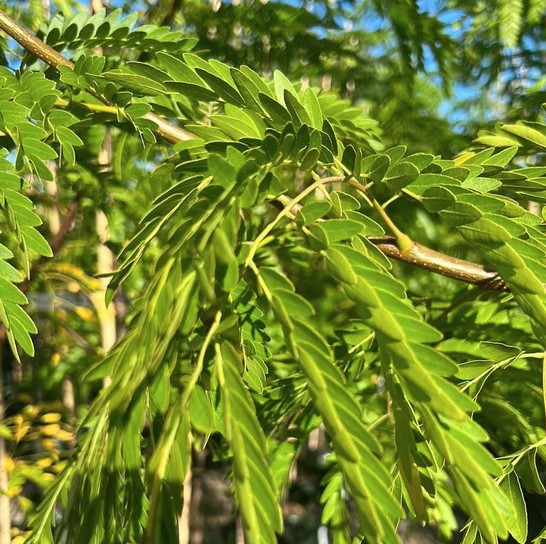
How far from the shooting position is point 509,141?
0.74 metres

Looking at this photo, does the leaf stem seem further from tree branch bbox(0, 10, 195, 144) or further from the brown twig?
tree branch bbox(0, 10, 195, 144)

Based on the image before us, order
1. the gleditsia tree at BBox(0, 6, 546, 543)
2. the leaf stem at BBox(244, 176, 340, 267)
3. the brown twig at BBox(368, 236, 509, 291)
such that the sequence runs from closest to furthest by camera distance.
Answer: the gleditsia tree at BBox(0, 6, 546, 543)
the leaf stem at BBox(244, 176, 340, 267)
the brown twig at BBox(368, 236, 509, 291)

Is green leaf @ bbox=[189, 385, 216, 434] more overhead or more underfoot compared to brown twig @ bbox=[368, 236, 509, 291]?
more underfoot

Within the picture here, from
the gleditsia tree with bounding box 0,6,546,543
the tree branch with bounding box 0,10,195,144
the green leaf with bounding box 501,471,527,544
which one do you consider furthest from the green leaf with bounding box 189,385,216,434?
the tree branch with bounding box 0,10,195,144

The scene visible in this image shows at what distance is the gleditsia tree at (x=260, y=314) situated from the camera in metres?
0.34

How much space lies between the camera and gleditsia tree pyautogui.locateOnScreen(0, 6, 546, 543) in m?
0.34

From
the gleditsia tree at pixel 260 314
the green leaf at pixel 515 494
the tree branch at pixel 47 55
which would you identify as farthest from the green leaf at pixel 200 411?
the tree branch at pixel 47 55

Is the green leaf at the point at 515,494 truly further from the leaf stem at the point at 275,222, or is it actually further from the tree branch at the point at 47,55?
the tree branch at the point at 47,55

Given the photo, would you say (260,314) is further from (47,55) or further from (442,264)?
(47,55)

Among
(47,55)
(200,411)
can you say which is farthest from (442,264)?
(47,55)

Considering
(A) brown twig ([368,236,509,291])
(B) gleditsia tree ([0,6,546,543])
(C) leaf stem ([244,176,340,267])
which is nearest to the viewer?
(B) gleditsia tree ([0,6,546,543])

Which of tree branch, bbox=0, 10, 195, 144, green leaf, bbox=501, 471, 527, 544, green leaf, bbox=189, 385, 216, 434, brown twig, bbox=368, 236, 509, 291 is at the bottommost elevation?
green leaf, bbox=501, 471, 527, 544

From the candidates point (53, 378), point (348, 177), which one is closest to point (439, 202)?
point (348, 177)

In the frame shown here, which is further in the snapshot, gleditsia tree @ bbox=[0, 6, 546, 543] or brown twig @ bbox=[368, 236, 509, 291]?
brown twig @ bbox=[368, 236, 509, 291]
